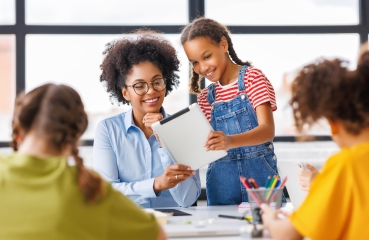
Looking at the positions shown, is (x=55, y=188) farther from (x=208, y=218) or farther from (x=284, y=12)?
(x=284, y=12)

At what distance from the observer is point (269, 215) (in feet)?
4.11

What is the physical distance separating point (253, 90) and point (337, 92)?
3.31 ft

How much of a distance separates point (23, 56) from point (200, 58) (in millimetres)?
1643

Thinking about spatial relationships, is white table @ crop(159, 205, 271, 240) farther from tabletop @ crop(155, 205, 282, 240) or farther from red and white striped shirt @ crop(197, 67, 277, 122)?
red and white striped shirt @ crop(197, 67, 277, 122)

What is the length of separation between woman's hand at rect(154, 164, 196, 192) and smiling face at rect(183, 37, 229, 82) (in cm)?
49

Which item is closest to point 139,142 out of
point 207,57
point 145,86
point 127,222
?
point 145,86

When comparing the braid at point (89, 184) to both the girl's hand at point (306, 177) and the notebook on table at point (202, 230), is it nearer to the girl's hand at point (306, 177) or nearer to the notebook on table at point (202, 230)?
the notebook on table at point (202, 230)

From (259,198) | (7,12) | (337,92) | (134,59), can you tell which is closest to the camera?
(337,92)

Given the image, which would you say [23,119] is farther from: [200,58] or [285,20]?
[285,20]

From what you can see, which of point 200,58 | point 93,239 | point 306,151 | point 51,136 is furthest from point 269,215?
point 306,151

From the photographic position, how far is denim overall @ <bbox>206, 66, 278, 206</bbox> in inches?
84.5

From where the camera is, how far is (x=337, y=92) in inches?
45.4

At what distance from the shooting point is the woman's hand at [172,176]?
191 cm

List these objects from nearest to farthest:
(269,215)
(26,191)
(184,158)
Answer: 1. (26,191)
2. (269,215)
3. (184,158)
